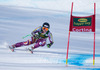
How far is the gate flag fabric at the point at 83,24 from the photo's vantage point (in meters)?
6.70

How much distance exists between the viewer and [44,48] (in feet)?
27.3

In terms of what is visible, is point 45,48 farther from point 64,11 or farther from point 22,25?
point 64,11

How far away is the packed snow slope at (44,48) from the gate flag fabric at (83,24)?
98cm

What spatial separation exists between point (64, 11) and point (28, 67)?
9.67 meters

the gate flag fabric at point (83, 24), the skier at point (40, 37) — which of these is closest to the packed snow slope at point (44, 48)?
the skier at point (40, 37)

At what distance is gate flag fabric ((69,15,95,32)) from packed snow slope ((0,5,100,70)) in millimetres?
982

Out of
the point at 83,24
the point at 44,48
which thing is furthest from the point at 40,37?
the point at 83,24

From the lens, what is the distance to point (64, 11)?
1541 centimetres

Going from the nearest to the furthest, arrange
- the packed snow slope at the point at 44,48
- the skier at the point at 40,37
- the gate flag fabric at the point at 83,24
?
the packed snow slope at the point at 44,48, the gate flag fabric at the point at 83,24, the skier at the point at 40,37

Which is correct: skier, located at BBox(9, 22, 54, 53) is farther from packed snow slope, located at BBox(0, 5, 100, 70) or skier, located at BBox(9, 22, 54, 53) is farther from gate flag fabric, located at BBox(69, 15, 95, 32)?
gate flag fabric, located at BBox(69, 15, 95, 32)

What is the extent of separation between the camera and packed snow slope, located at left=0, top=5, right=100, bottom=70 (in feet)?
21.6

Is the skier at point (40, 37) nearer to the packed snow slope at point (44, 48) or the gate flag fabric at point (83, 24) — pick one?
the packed snow slope at point (44, 48)

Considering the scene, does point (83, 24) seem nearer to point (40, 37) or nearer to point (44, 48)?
point (40, 37)

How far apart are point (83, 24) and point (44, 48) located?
209 cm
